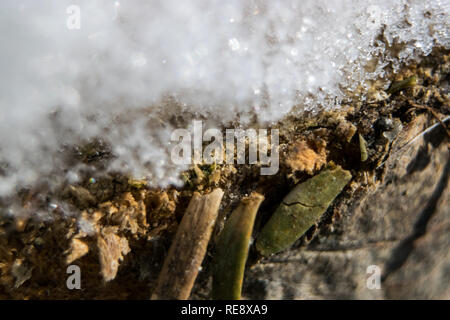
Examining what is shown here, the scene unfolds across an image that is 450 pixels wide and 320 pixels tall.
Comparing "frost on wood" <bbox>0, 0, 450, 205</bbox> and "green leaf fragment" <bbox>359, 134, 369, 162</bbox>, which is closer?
"frost on wood" <bbox>0, 0, 450, 205</bbox>

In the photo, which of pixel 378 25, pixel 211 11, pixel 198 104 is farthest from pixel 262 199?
pixel 378 25

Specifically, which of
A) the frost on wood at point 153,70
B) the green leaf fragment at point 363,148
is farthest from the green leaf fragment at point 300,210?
the frost on wood at point 153,70

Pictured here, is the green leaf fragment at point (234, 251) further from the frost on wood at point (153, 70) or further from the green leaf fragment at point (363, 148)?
the green leaf fragment at point (363, 148)

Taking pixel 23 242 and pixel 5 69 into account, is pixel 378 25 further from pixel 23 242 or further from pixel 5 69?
pixel 23 242

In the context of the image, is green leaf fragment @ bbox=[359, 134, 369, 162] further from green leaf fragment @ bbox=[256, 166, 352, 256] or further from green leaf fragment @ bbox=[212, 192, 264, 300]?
green leaf fragment @ bbox=[212, 192, 264, 300]

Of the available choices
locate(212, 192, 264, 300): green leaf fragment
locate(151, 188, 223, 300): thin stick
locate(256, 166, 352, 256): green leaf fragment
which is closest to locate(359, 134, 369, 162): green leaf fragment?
locate(256, 166, 352, 256): green leaf fragment
